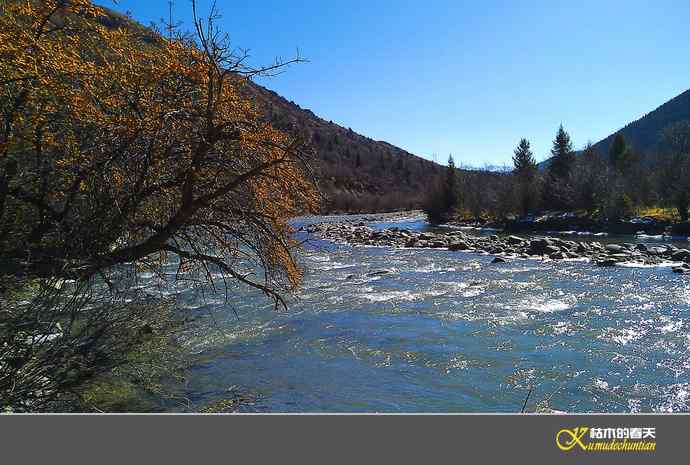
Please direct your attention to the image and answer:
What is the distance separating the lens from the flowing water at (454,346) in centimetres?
648

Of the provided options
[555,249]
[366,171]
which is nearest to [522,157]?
[555,249]

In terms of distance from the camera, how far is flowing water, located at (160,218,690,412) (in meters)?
6.48

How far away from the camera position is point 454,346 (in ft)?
28.5

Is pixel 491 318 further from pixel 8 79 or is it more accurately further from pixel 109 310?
pixel 8 79

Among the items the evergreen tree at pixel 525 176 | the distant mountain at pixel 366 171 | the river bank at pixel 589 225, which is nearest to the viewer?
the river bank at pixel 589 225

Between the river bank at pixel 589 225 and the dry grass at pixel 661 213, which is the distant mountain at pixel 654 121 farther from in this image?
the river bank at pixel 589 225

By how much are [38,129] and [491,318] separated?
9.20 m

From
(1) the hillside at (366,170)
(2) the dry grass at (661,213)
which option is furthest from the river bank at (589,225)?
(1) the hillside at (366,170)

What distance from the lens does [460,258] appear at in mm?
20641

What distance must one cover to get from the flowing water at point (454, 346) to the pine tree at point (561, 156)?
128 ft

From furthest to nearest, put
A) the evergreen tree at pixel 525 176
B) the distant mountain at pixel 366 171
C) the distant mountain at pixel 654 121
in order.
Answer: the distant mountain at pixel 654 121, the distant mountain at pixel 366 171, the evergreen tree at pixel 525 176

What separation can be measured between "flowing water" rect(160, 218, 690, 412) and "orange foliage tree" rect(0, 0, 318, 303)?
266cm

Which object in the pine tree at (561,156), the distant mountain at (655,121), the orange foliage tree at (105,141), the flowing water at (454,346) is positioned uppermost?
the distant mountain at (655,121)

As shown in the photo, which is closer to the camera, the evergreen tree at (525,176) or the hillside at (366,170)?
the evergreen tree at (525,176)
